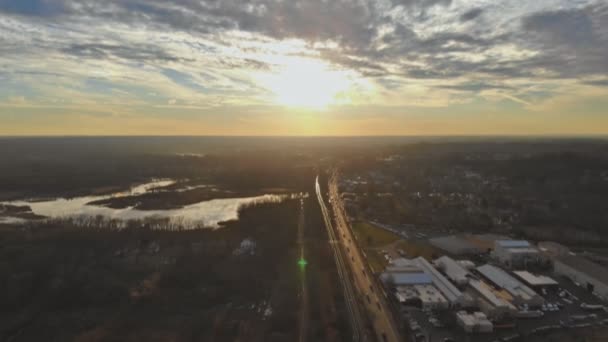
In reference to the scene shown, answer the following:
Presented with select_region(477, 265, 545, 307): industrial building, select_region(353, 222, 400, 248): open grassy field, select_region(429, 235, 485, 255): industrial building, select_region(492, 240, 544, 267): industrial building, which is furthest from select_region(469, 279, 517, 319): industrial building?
select_region(353, 222, 400, 248): open grassy field

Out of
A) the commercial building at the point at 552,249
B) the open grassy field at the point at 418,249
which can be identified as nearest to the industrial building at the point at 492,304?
the open grassy field at the point at 418,249

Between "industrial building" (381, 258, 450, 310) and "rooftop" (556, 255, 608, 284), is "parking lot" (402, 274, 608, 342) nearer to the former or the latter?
"industrial building" (381, 258, 450, 310)

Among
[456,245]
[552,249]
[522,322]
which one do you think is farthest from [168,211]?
[552,249]

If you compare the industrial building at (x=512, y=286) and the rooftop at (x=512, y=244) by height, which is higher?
the rooftop at (x=512, y=244)

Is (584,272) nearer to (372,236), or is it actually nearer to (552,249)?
(552,249)

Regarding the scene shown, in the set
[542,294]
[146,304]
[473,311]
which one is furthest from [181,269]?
[542,294]

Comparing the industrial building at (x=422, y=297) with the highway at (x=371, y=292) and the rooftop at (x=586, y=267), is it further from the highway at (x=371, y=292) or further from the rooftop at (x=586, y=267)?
the rooftop at (x=586, y=267)
